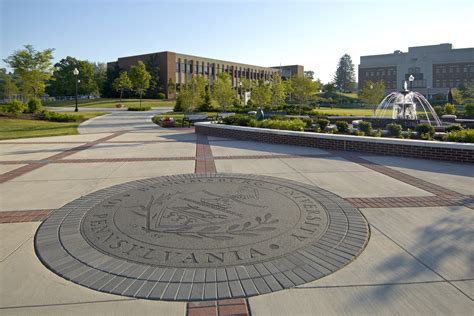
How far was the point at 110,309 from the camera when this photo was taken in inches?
110

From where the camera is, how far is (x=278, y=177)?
742 centimetres

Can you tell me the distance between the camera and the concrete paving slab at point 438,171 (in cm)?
668

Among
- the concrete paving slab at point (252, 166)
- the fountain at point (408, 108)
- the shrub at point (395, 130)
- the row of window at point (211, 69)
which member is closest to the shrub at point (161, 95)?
the row of window at point (211, 69)

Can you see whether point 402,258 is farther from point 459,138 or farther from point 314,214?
point 459,138

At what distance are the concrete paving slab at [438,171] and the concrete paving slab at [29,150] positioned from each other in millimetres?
10222

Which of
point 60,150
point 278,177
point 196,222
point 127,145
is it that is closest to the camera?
point 196,222

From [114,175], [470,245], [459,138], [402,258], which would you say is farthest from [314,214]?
[459,138]

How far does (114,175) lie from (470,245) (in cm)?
679

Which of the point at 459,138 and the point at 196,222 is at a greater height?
the point at 459,138

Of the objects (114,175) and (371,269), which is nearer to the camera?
(371,269)

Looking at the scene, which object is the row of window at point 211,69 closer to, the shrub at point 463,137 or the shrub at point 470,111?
the shrub at point 470,111

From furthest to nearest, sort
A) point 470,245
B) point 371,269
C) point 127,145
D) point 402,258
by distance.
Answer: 1. point 127,145
2. point 470,245
3. point 402,258
4. point 371,269

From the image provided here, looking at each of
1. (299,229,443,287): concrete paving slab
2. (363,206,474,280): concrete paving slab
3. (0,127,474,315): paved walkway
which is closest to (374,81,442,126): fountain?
(0,127,474,315): paved walkway

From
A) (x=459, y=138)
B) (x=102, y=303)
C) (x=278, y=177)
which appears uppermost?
(x=459, y=138)
